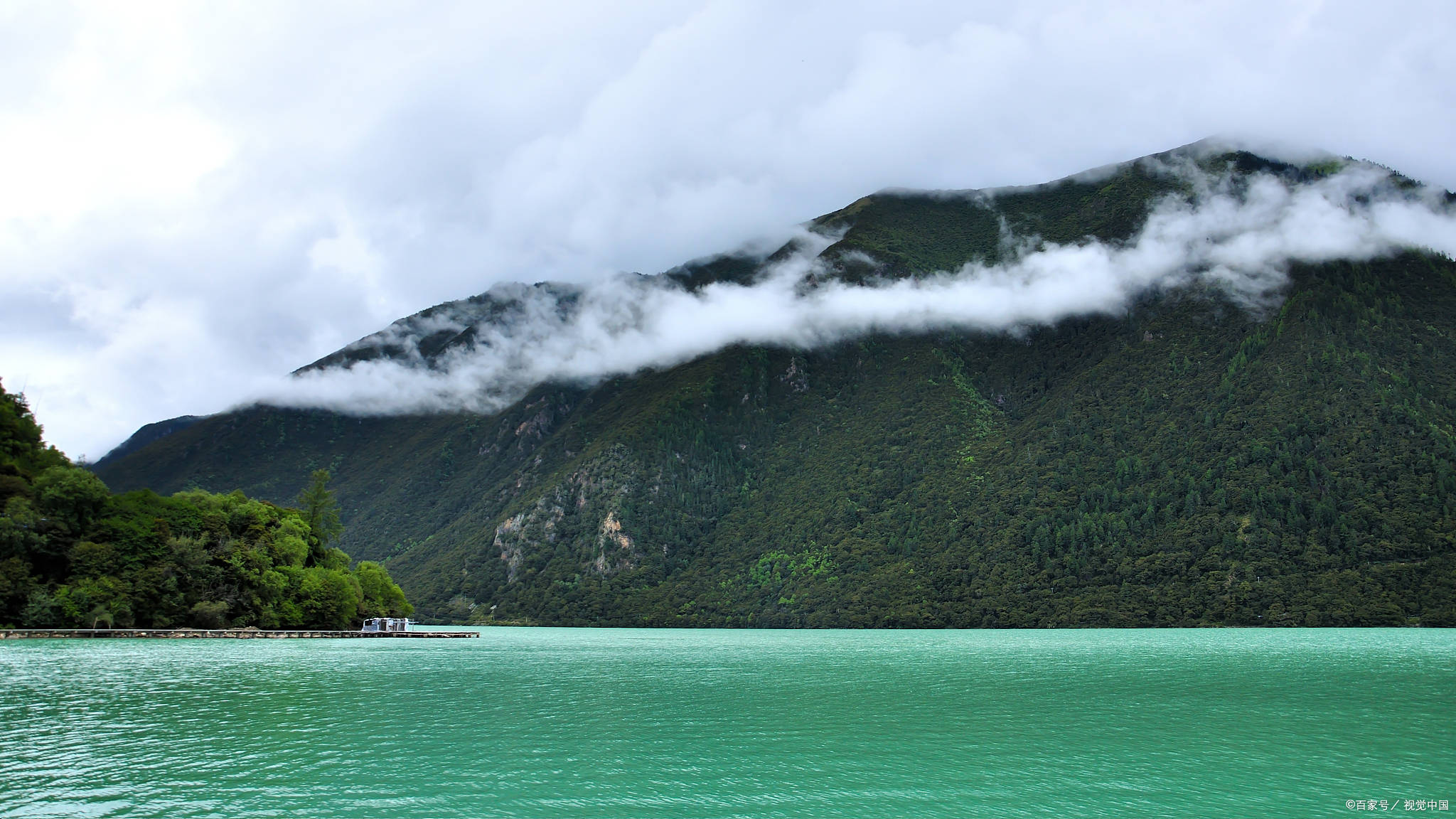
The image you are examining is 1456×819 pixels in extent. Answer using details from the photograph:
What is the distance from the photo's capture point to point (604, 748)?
32.5 m

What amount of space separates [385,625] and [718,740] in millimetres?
124080

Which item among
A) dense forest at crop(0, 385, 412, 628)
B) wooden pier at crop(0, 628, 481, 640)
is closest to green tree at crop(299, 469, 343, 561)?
dense forest at crop(0, 385, 412, 628)

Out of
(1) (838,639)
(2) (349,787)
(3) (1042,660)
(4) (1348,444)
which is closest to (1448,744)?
(2) (349,787)

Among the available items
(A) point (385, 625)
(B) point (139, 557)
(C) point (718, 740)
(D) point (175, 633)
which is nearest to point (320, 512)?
(A) point (385, 625)

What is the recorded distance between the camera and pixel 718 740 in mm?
34406

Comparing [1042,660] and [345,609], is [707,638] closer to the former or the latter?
[345,609]

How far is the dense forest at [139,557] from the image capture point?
101750 millimetres

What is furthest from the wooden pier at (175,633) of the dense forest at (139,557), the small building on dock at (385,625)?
the dense forest at (139,557)

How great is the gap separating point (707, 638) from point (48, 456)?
339 ft

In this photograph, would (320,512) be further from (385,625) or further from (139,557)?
(139,557)

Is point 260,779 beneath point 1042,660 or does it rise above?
above

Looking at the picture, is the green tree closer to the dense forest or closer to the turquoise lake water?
the dense forest

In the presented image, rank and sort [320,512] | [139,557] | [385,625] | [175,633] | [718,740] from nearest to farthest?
1. [718,740]
2. [175,633]
3. [139,557]
4. [385,625]
5. [320,512]

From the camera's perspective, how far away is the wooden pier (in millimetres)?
94938
